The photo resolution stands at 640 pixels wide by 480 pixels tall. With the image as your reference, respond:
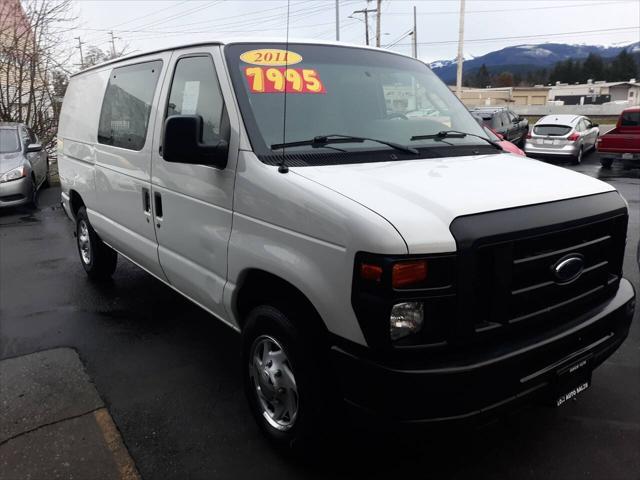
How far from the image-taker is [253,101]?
2941 millimetres

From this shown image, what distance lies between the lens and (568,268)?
2441mm

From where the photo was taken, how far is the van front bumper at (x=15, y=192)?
9.45m

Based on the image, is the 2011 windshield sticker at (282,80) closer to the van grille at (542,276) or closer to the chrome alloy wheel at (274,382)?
the chrome alloy wheel at (274,382)

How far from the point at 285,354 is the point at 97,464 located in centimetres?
119

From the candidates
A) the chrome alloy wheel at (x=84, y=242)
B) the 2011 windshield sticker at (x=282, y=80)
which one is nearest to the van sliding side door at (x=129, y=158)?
the chrome alloy wheel at (x=84, y=242)

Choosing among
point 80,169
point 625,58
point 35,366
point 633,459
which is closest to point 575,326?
point 633,459

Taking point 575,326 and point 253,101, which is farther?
point 253,101

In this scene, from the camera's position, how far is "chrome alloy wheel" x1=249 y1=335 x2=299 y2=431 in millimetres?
2670

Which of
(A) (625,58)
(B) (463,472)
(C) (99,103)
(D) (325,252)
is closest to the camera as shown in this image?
(D) (325,252)

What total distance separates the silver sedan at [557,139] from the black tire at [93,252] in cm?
1497

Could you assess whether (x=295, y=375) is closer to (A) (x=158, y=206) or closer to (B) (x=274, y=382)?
(B) (x=274, y=382)

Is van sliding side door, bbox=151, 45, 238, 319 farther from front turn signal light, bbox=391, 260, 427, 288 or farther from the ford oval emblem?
the ford oval emblem

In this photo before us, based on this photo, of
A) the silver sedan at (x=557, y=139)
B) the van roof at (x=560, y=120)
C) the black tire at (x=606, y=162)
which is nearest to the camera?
the black tire at (x=606, y=162)

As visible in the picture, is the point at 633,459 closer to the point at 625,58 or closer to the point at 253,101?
the point at 253,101
